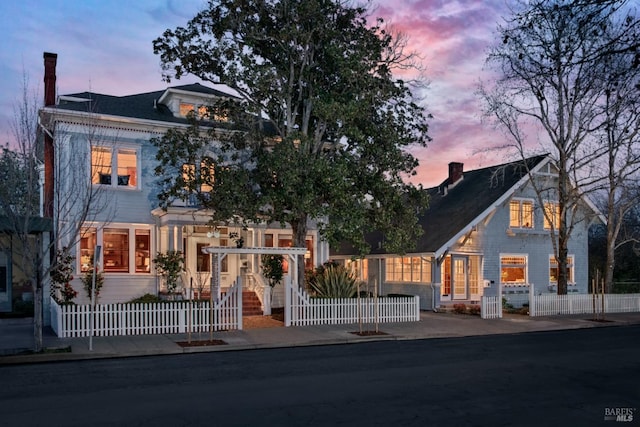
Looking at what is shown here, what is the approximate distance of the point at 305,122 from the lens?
22.2 metres

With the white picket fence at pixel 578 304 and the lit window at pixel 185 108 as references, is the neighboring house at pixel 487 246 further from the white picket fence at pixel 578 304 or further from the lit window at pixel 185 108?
the lit window at pixel 185 108

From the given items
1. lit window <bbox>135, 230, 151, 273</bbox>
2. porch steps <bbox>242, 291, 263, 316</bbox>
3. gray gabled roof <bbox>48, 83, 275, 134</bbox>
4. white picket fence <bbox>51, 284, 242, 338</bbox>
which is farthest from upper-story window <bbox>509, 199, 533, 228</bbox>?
lit window <bbox>135, 230, 151, 273</bbox>

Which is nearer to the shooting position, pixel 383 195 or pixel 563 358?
pixel 563 358

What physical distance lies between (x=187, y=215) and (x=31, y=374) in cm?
1186

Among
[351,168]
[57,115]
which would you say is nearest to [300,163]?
[351,168]

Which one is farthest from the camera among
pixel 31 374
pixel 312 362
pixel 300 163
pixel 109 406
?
pixel 300 163

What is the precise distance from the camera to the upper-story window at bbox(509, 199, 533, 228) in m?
30.8

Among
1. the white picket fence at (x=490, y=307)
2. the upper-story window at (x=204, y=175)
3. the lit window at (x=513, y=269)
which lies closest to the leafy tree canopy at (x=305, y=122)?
the upper-story window at (x=204, y=175)

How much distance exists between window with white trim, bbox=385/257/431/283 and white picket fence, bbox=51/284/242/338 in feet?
37.4

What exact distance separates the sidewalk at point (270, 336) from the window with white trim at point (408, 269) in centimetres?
375

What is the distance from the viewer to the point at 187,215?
77.6 feet

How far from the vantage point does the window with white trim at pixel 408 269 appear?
1126 inches

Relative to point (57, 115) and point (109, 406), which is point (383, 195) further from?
point (109, 406)

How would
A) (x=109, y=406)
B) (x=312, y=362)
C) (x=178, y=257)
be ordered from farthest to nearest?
(x=178, y=257), (x=312, y=362), (x=109, y=406)
